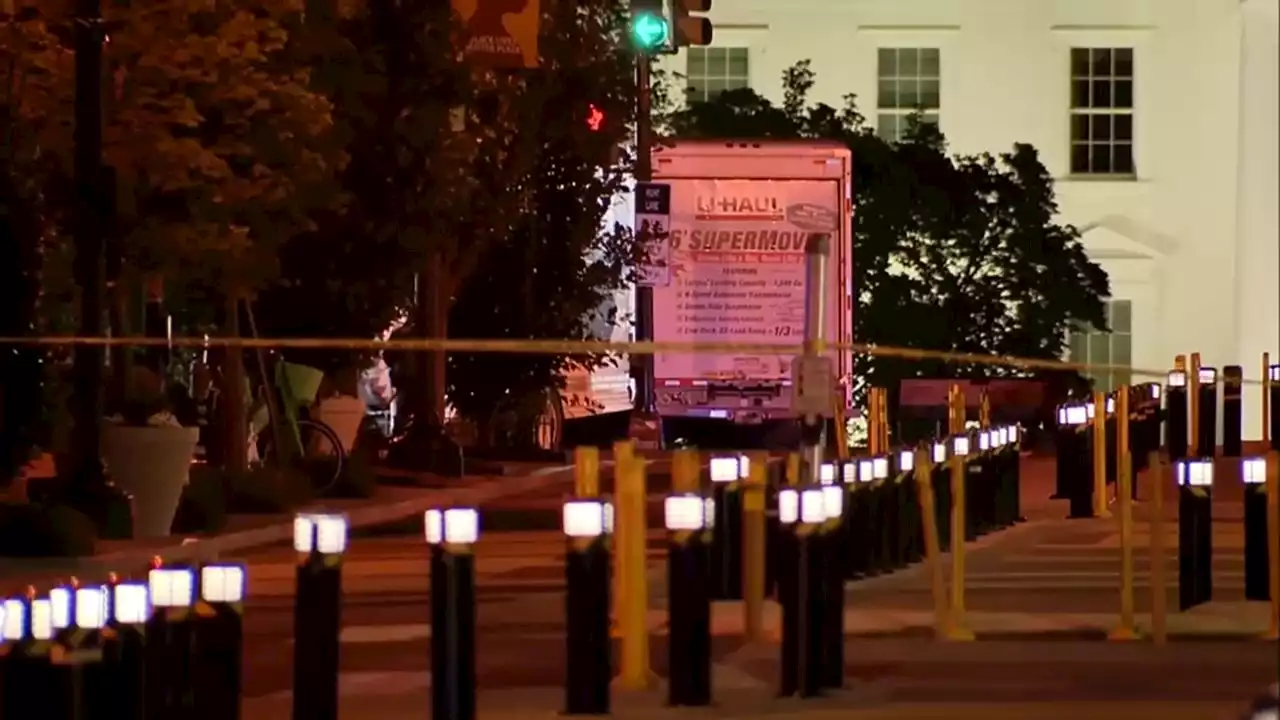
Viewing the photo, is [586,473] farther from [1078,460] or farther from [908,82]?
[908,82]

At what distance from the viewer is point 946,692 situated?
12.3 meters

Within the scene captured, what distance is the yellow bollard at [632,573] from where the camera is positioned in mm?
11758

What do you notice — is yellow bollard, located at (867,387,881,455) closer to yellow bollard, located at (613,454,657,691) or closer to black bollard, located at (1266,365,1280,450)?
black bollard, located at (1266,365,1280,450)

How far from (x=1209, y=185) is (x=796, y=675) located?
38.7 metres

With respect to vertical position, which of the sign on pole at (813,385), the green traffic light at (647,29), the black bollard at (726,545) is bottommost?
the black bollard at (726,545)

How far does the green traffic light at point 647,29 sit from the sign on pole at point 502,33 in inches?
94.1

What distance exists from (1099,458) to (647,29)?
9507 mm

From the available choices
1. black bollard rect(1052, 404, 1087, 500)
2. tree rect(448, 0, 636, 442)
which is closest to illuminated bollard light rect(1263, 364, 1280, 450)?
black bollard rect(1052, 404, 1087, 500)

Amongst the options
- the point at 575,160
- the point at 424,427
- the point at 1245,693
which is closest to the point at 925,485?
the point at 1245,693

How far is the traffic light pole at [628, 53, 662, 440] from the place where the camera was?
33094 millimetres

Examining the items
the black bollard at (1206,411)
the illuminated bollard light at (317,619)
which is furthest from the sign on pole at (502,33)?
the illuminated bollard light at (317,619)

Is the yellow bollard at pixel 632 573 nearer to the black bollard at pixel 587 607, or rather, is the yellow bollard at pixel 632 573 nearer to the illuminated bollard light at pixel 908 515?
the black bollard at pixel 587 607

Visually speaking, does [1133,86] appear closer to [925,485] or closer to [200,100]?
[200,100]

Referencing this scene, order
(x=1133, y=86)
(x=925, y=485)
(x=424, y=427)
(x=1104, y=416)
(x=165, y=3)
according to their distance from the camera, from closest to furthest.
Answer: (x=925, y=485)
(x=165, y=3)
(x=1104, y=416)
(x=424, y=427)
(x=1133, y=86)
